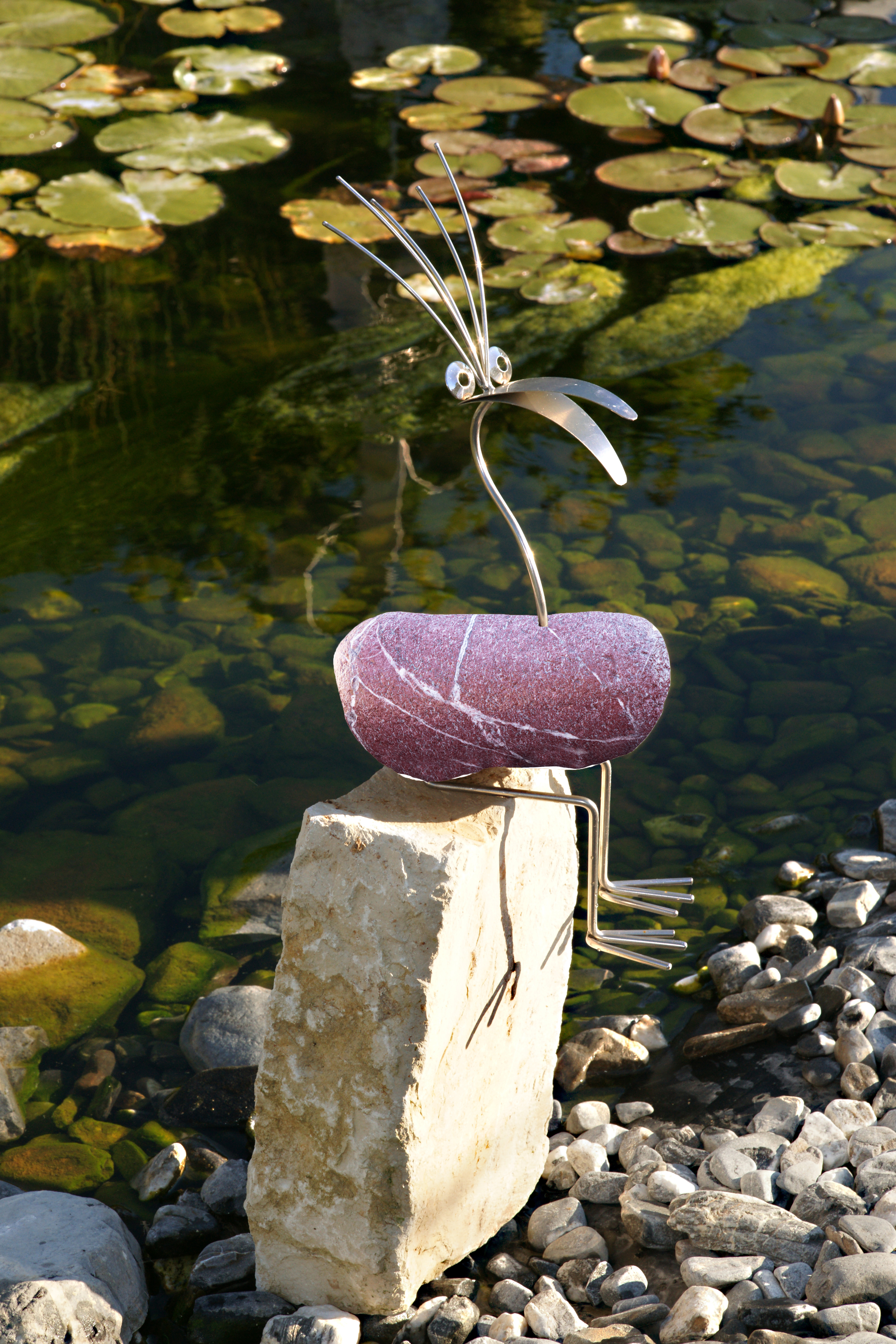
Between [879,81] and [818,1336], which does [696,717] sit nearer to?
[818,1336]

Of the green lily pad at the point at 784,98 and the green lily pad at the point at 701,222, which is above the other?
the green lily pad at the point at 784,98

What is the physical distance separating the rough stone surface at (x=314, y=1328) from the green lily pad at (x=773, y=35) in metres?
6.30

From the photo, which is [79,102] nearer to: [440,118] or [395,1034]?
[440,118]

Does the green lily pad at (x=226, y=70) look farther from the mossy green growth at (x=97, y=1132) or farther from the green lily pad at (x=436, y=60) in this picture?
the mossy green growth at (x=97, y=1132)

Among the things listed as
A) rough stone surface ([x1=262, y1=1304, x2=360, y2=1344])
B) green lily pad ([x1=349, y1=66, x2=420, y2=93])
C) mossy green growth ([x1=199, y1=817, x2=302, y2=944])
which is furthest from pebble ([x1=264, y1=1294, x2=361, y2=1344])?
green lily pad ([x1=349, y1=66, x2=420, y2=93])

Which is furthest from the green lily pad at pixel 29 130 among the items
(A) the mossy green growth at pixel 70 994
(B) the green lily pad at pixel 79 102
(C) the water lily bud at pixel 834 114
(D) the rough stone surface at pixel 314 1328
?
(D) the rough stone surface at pixel 314 1328

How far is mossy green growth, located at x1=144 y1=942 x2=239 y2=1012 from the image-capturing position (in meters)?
2.43

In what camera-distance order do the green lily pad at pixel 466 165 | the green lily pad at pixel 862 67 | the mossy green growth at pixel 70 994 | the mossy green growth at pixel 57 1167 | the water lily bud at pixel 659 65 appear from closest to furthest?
1. the mossy green growth at pixel 57 1167
2. the mossy green growth at pixel 70 994
3. the green lily pad at pixel 466 165
4. the green lily pad at pixel 862 67
5. the water lily bud at pixel 659 65

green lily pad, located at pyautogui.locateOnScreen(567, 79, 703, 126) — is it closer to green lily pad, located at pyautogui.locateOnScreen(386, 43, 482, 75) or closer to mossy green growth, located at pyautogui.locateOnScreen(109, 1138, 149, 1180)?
green lily pad, located at pyautogui.locateOnScreen(386, 43, 482, 75)

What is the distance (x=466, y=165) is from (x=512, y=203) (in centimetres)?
39

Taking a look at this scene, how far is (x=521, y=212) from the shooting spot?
5.09 metres

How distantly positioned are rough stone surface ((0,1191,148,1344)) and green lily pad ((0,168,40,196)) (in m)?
4.60

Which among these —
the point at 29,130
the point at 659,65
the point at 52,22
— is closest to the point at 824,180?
the point at 659,65

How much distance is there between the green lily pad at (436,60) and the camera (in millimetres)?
6121
